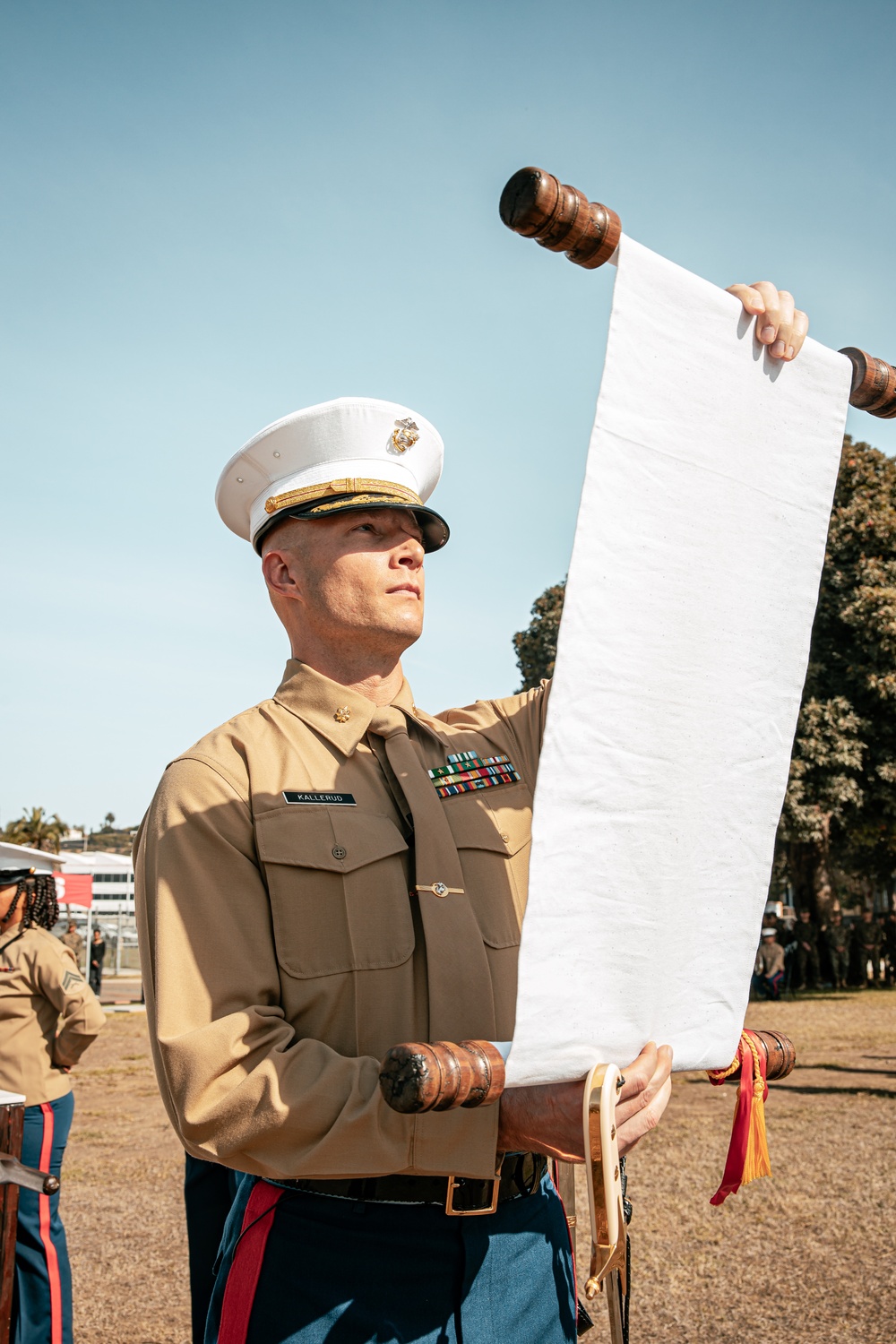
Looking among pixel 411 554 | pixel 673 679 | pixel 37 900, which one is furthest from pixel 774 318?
pixel 37 900

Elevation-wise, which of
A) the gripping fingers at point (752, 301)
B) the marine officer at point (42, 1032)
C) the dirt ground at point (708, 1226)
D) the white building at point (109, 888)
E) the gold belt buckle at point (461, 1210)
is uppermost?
the gripping fingers at point (752, 301)

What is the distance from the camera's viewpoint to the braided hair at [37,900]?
4957 millimetres

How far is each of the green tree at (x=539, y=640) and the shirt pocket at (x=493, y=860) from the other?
19617 millimetres

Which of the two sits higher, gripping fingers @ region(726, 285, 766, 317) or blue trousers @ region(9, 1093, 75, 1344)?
gripping fingers @ region(726, 285, 766, 317)

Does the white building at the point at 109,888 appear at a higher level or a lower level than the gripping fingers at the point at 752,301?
lower

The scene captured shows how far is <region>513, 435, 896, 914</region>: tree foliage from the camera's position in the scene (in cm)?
1816

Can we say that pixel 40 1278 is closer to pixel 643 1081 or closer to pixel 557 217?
pixel 643 1081

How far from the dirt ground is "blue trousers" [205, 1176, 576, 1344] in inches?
125

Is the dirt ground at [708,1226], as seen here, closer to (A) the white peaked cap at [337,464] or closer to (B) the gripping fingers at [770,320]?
(A) the white peaked cap at [337,464]

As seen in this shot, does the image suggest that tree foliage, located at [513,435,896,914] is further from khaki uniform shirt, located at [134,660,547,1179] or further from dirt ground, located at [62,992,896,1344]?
khaki uniform shirt, located at [134,660,547,1179]

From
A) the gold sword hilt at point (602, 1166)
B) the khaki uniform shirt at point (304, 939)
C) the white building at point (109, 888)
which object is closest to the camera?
the gold sword hilt at point (602, 1166)

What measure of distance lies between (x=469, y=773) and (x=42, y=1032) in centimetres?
356

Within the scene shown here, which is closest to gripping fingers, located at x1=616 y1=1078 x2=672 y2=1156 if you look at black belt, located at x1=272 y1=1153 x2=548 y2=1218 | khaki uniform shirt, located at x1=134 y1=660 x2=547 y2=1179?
khaki uniform shirt, located at x1=134 y1=660 x2=547 y2=1179

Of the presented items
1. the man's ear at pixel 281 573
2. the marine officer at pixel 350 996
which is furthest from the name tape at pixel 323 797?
the man's ear at pixel 281 573
